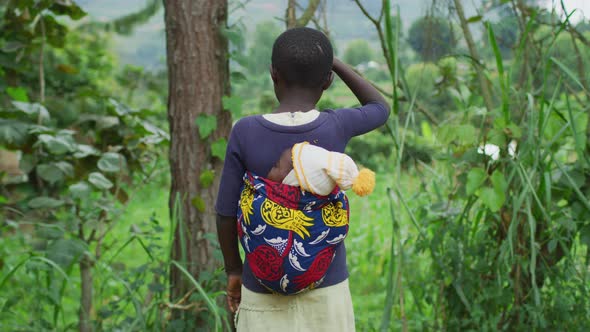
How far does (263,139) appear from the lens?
1.50 metres

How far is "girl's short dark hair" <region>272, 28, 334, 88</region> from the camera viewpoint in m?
1.47

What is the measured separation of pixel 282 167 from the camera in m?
1.48

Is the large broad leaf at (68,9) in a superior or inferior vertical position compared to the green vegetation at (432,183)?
superior

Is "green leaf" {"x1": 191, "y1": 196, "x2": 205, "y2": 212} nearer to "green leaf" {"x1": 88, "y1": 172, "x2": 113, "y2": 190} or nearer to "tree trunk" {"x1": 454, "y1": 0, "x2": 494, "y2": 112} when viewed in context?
"green leaf" {"x1": 88, "y1": 172, "x2": 113, "y2": 190}

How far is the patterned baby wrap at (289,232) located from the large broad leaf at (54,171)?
1469 millimetres

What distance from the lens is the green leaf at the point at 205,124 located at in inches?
100

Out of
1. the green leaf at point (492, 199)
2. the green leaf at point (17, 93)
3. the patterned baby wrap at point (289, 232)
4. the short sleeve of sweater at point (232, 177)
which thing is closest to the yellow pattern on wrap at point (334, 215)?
the patterned baby wrap at point (289, 232)

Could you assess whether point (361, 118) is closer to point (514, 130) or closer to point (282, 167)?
point (282, 167)

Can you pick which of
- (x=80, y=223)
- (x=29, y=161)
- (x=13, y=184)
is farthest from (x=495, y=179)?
(x=13, y=184)

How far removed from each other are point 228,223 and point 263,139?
9.8 inches

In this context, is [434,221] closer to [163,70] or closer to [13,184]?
[13,184]

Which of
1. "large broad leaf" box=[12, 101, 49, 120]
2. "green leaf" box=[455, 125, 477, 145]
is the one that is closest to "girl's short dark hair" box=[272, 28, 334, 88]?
"green leaf" box=[455, 125, 477, 145]

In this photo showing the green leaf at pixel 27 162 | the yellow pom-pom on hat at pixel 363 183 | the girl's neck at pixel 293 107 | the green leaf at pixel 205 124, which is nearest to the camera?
the yellow pom-pom on hat at pixel 363 183

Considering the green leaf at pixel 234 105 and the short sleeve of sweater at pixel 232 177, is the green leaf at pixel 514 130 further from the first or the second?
the short sleeve of sweater at pixel 232 177
